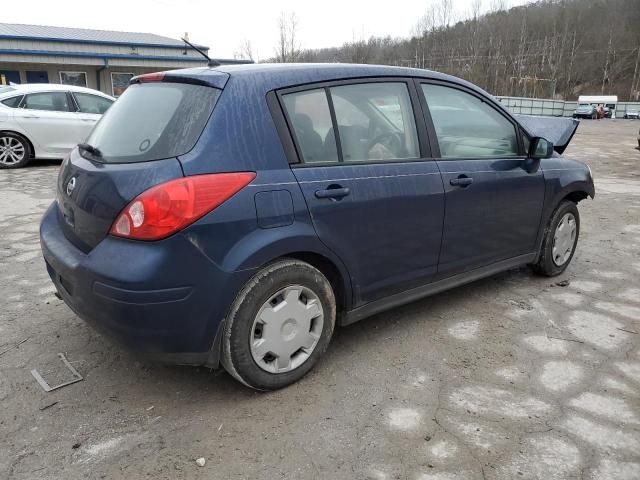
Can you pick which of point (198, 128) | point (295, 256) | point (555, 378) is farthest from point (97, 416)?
point (555, 378)

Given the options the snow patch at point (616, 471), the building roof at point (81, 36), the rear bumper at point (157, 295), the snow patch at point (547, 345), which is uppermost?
the building roof at point (81, 36)

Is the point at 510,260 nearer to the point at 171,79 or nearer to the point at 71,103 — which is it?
the point at 171,79

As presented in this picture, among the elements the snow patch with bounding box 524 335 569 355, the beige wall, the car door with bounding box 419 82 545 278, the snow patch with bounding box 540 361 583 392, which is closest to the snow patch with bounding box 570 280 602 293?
the car door with bounding box 419 82 545 278

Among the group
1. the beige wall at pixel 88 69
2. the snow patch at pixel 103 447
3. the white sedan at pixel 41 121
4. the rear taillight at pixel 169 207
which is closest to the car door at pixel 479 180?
the rear taillight at pixel 169 207

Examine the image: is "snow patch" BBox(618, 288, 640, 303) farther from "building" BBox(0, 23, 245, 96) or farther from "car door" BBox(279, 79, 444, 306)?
"building" BBox(0, 23, 245, 96)

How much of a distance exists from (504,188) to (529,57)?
327 feet

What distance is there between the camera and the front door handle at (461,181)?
3365 mm

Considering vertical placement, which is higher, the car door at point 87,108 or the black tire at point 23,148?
the car door at point 87,108

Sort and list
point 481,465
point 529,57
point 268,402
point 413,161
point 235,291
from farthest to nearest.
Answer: point 529,57
point 413,161
point 268,402
point 235,291
point 481,465

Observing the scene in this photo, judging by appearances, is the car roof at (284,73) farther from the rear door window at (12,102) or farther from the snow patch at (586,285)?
the rear door window at (12,102)

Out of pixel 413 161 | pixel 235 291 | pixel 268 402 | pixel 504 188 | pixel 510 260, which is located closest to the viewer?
pixel 235 291

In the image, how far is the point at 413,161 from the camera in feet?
10.6

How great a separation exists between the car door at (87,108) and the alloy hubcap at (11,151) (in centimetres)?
109

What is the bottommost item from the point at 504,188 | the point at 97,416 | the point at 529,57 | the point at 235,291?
the point at 97,416
